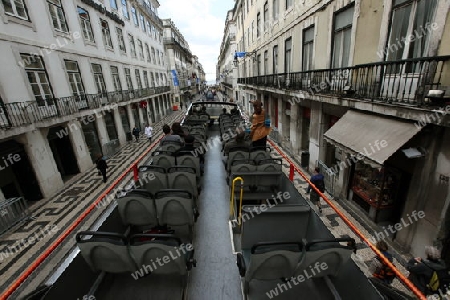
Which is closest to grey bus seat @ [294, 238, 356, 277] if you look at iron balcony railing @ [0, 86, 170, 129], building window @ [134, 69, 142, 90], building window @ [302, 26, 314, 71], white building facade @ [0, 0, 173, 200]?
building window @ [302, 26, 314, 71]

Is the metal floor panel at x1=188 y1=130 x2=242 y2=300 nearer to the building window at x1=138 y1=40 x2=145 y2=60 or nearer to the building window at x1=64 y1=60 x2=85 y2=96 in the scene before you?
the building window at x1=64 y1=60 x2=85 y2=96

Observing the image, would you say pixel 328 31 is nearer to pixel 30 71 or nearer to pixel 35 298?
pixel 35 298

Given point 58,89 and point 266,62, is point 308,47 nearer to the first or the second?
point 266,62

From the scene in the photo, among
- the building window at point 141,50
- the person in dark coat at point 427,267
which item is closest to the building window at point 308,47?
the person in dark coat at point 427,267

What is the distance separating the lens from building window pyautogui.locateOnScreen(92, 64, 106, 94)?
46.4ft

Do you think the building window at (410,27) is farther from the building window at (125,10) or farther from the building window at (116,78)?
the building window at (125,10)

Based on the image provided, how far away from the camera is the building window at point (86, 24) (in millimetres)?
12891

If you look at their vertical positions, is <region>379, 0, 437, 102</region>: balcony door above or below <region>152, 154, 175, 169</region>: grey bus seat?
above

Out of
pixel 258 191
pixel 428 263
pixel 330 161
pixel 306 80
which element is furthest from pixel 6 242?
pixel 306 80

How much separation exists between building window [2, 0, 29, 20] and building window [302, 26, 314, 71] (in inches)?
→ 510

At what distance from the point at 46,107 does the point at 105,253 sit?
9.92 metres

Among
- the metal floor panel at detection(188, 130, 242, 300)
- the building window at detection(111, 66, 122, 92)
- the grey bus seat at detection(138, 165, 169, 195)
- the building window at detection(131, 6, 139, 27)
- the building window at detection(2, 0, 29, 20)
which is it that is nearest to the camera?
the metal floor panel at detection(188, 130, 242, 300)

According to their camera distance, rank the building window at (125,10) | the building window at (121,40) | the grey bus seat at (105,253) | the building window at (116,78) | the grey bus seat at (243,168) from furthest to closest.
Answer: the building window at (125,10) → the building window at (121,40) → the building window at (116,78) → the grey bus seat at (243,168) → the grey bus seat at (105,253)

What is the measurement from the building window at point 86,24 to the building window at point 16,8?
442 cm
